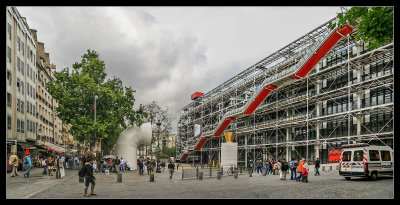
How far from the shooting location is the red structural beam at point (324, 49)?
26203 millimetres

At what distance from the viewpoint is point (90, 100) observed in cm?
3762

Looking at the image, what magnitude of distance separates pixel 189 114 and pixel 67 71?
32.0m

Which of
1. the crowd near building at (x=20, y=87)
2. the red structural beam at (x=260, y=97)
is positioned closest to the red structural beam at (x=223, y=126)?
the red structural beam at (x=260, y=97)

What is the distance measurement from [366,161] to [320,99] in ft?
51.5

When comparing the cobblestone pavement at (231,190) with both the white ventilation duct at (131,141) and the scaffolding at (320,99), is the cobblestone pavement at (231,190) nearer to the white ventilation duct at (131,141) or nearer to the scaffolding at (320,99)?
the scaffolding at (320,99)

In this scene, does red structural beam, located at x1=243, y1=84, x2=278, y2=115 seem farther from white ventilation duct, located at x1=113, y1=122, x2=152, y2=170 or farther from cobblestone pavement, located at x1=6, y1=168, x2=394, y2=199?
cobblestone pavement, located at x1=6, y1=168, x2=394, y2=199

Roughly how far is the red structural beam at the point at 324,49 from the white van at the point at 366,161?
11.3m

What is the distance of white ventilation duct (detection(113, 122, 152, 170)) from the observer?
115 ft

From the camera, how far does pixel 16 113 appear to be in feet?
115

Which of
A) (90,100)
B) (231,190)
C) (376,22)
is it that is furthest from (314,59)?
(90,100)

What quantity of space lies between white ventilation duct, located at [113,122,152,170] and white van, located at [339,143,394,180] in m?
21.7

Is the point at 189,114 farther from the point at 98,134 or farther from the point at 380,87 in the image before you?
the point at 380,87

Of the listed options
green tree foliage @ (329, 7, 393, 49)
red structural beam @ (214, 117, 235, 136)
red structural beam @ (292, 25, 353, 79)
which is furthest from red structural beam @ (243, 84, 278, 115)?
green tree foliage @ (329, 7, 393, 49)
